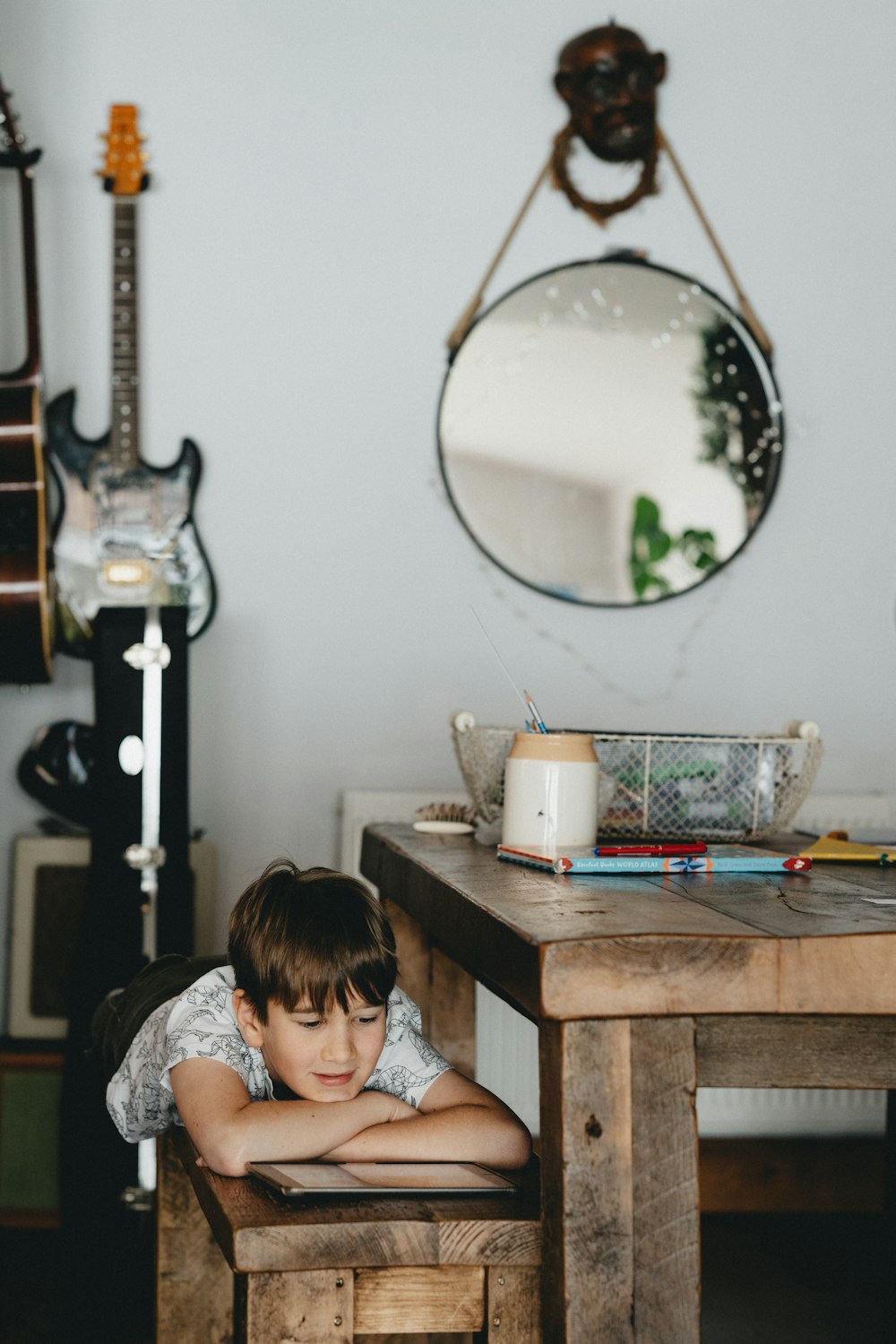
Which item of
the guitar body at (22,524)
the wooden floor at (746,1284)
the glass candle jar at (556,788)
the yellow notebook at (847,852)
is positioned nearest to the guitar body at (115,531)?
the guitar body at (22,524)

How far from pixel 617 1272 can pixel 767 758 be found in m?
0.82

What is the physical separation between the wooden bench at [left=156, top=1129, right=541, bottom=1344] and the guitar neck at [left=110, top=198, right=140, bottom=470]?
169 cm

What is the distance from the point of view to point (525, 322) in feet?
8.68

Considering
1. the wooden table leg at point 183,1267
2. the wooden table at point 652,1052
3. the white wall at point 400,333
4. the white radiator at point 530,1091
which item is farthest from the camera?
the white wall at point 400,333

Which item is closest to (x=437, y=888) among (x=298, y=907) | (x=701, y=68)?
(x=298, y=907)

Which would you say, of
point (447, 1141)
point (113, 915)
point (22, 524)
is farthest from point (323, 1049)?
point (22, 524)

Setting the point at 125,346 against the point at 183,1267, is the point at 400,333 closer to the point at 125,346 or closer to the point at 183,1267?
the point at 125,346

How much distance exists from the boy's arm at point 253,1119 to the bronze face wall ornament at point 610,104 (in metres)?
1.99

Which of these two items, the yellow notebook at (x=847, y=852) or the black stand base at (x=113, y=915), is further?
the black stand base at (x=113, y=915)

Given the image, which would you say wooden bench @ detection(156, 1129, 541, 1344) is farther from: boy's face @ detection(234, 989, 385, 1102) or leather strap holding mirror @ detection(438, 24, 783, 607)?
leather strap holding mirror @ detection(438, 24, 783, 607)

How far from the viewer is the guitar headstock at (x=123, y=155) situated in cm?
251

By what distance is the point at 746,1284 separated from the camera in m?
2.15

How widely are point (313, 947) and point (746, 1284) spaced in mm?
1294

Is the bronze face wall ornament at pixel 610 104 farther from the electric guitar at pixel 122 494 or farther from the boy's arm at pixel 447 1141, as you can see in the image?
the boy's arm at pixel 447 1141
